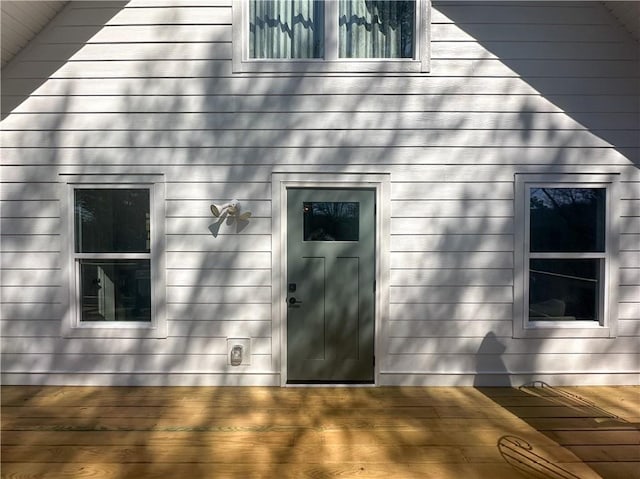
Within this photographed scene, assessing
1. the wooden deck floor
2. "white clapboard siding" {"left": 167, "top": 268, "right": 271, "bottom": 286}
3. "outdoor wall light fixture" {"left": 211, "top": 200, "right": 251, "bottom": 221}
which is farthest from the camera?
"white clapboard siding" {"left": 167, "top": 268, "right": 271, "bottom": 286}

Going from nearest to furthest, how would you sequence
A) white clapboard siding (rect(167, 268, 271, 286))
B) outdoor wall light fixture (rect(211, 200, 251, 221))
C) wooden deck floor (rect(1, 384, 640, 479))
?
1. wooden deck floor (rect(1, 384, 640, 479))
2. outdoor wall light fixture (rect(211, 200, 251, 221))
3. white clapboard siding (rect(167, 268, 271, 286))

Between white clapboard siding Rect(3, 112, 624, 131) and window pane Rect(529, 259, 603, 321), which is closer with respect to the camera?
white clapboard siding Rect(3, 112, 624, 131)

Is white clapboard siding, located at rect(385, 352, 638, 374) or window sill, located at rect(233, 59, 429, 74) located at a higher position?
window sill, located at rect(233, 59, 429, 74)

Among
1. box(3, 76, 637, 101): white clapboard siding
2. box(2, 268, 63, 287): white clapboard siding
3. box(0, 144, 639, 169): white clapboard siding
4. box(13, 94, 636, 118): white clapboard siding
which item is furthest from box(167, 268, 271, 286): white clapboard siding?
box(3, 76, 637, 101): white clapboard siding

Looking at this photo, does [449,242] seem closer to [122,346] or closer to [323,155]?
[323,155]

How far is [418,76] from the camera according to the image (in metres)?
3.70

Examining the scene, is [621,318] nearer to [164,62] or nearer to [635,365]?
[635,365]

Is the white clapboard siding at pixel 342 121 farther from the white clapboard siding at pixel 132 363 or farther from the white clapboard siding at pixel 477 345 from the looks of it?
the white clapboard siding at pixel 132 363

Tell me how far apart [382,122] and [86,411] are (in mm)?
3572

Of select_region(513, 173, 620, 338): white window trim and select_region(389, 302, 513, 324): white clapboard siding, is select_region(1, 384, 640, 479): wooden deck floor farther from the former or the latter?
select_region(389, 302, 513, 324): white clapboard siding

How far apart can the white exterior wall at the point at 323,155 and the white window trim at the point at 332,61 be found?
8 centimetres

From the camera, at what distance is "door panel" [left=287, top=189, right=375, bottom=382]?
3.75m

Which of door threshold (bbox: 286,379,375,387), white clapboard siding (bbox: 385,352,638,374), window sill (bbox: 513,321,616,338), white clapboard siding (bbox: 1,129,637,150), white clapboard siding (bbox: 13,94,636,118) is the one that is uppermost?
white clapboard siding (bbox: 13,94,636,118)

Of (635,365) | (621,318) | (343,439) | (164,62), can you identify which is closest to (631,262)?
(621,318)
